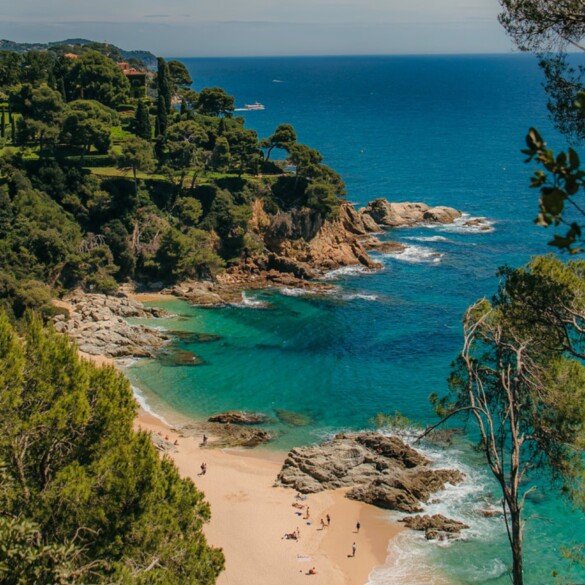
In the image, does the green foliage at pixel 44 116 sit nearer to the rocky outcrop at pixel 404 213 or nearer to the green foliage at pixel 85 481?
the rocky outcrop at pixel 404 213

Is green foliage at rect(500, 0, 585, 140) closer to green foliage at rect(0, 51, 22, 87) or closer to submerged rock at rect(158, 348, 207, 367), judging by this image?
submerged rock at rect(158, 348, 207, 367)

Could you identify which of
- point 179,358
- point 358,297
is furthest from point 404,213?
point 179,358

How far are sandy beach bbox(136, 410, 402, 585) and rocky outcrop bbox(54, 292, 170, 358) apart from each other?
12.3m

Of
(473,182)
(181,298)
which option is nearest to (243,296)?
(181,298)

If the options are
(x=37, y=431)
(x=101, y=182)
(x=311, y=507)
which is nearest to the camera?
(x=37, y=431)

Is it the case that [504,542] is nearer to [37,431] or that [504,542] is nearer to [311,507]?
[311,507]

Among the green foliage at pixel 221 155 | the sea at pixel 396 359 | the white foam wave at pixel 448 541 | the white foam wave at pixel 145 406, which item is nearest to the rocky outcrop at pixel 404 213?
the sea at pixel 396 359

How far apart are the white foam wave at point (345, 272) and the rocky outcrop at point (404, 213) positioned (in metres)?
14.7

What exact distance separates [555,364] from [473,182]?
267 ft

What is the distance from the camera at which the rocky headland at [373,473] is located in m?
29.2

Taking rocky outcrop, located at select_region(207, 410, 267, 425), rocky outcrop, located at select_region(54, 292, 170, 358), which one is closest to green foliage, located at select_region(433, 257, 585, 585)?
rocky outcrop, located at select_region(207, 410, 267, 425)

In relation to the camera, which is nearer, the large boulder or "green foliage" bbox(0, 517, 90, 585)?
"green foliage" bbox(0, 517, 90, 585)

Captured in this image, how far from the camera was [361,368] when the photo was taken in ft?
138

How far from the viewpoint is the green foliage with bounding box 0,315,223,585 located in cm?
1420
